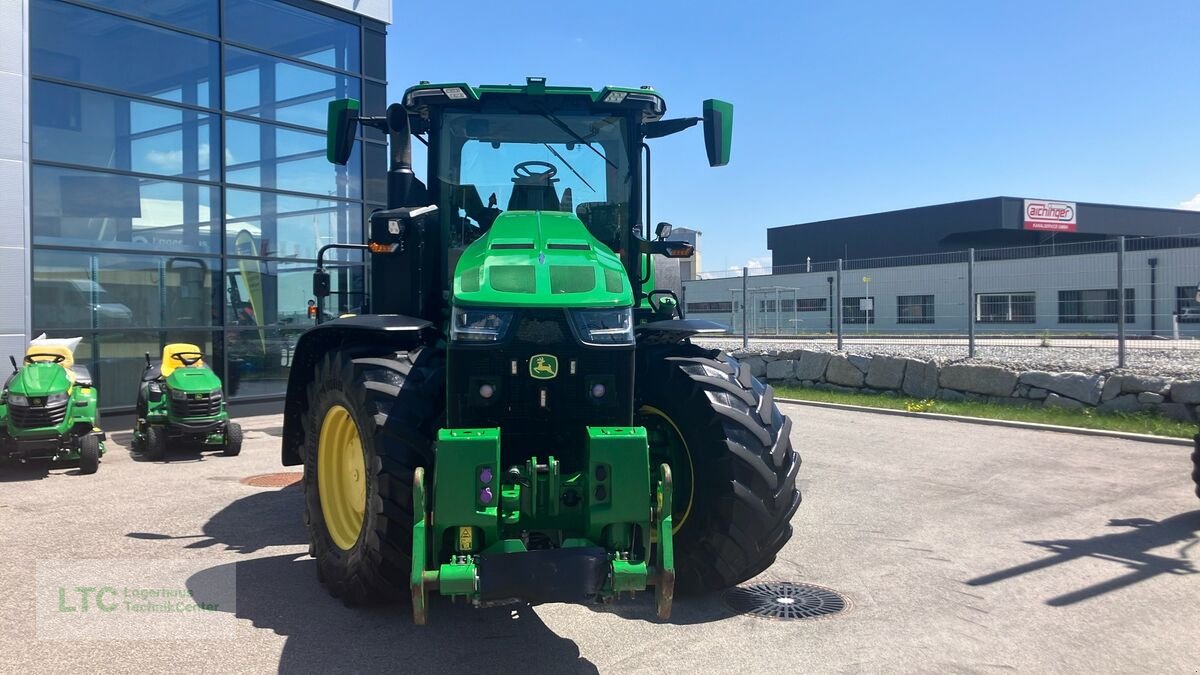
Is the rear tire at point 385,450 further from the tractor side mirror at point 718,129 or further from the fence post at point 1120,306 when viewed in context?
the fence post at point 1120,306

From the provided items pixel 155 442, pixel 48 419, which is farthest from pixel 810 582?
pixel 48 419

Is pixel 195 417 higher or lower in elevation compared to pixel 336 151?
lower

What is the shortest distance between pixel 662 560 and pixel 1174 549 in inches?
173

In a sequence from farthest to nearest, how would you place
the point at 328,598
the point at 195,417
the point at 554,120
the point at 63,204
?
the point at 63,204 → the point at 195,417 → the point at 554,120 → the point at 328,598

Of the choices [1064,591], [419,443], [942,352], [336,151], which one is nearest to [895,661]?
[1064,591]

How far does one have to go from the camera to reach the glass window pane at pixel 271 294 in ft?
45.5

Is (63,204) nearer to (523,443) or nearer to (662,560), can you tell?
(523,443)

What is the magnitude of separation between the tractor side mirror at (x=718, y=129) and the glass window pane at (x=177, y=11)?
10.8 m

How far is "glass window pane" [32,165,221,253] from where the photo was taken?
11633 millimetres

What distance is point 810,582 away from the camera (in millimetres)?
5250

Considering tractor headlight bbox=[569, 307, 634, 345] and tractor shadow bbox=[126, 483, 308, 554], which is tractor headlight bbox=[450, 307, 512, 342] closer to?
tractor headlight bbox=[569, 307, 634, 345]

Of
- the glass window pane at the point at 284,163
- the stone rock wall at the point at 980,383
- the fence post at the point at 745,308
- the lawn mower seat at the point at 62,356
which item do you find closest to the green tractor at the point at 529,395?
the lawn mower seat at the point at 62,356

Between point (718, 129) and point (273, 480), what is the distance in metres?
5.92

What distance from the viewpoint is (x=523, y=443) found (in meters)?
4.07
